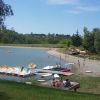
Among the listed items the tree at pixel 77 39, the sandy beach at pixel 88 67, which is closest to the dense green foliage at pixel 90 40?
the sandy beach at pixel 88 67

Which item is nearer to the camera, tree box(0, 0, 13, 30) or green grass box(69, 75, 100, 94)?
tree box(0, 0, 13, 30)

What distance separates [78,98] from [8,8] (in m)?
5.73

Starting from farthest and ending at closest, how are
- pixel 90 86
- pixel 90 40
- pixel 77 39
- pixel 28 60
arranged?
pixel 77 39 < pixel 90 40 < pixel 28 60 < pixel 90 86

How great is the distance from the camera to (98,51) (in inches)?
4259

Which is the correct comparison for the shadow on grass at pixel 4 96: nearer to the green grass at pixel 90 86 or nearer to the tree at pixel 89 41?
the green grass at pixel 90 86

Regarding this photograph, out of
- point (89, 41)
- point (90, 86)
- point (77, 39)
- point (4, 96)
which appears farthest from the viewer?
point (77, 39)

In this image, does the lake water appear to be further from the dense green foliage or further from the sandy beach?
the dense green foliage

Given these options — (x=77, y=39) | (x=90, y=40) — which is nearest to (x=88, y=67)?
(x=90, y=40)

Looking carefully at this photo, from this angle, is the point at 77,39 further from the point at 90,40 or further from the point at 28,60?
the point at 28,60

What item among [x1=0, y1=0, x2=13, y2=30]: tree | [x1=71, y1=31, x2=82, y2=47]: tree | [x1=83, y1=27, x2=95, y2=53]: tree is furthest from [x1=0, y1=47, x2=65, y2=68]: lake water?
[x1=0, y1=0, x2=13, y2=30]: tree

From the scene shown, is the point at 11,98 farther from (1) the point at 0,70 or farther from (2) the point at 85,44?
(2) the point at 85,44

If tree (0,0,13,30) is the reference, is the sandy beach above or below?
below

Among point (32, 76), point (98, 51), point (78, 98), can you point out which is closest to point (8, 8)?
point (78, 98)

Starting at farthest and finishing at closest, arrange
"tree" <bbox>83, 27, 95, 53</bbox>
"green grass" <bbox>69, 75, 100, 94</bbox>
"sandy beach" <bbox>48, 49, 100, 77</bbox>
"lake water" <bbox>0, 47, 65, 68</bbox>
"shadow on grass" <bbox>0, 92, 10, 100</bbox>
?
"tree" <bbox>83, 27, 95, 53</bbox> < "lake water" <bbox>0, 47, 65, 68</bbox> < "sandy beach" <bbox>48, 49, 100, 77</bbox> < "green grass" <bbox>69, 75, 100, 94</bbox> < "shadow on grass" <bbox>0, 92, 10, 100</bbox>
